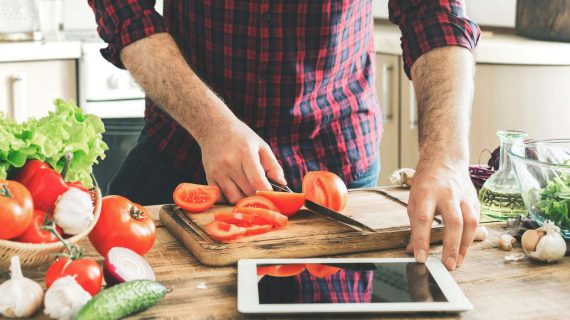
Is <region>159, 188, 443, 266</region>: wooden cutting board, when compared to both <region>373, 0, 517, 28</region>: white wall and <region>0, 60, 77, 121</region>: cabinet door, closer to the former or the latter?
<region>0, 60, 77, 121</region>: cabinet door

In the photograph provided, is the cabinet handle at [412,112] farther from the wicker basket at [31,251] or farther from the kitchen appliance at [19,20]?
the wicker basket at [31,251]

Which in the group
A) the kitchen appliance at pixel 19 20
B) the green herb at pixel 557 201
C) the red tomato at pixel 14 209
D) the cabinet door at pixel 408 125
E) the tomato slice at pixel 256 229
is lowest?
the cabinet door at pixel 408 125

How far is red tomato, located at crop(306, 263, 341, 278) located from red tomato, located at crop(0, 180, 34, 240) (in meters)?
0.38

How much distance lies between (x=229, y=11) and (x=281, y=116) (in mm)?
244

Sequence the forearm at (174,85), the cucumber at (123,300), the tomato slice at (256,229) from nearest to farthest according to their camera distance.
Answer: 1. the cucumber at (123,300)
2. the tomato slice at (256,229)
3. the forearm at (174,85)

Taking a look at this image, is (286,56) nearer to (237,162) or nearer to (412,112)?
(237,162)

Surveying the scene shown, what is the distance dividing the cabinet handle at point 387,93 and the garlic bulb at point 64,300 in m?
2.42

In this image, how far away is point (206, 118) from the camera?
4.99 ft

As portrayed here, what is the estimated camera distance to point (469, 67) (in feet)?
5.25

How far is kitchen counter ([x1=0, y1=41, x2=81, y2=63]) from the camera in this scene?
306 centimetres

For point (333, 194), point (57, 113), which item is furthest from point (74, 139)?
point (333, 194)

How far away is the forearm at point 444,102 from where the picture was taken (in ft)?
4.64

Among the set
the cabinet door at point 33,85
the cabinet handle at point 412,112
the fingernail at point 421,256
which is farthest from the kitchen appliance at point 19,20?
the fingernail at point 421,256

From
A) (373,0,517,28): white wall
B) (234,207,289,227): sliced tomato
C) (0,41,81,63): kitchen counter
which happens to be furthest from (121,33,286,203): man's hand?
(373,0,517,28): white wall
